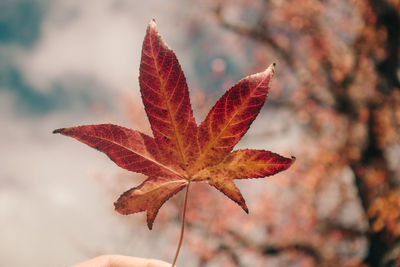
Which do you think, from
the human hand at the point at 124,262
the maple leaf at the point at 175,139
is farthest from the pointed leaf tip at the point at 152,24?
the human hand at the point at 124,262

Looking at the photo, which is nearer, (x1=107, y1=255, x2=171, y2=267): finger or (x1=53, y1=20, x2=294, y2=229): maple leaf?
(x1=53, y1=20, x2=294, y2=229): maple leaf

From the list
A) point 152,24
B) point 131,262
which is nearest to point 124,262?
point 131,262

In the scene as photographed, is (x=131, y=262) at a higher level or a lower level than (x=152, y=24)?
lower

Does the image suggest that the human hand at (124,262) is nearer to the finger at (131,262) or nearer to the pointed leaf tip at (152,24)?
the finger at (131,262)

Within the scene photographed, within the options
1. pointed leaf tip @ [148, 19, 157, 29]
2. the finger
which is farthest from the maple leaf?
the finger

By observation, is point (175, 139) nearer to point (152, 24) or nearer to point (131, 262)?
point (152, 24)

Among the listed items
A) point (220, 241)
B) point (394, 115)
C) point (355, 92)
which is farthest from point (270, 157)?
point (355, 92)

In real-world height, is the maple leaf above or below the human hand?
above

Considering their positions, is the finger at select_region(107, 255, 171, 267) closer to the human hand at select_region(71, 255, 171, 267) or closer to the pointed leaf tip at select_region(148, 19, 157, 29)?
the human hand at select_region(71, 255, 171, 267)
